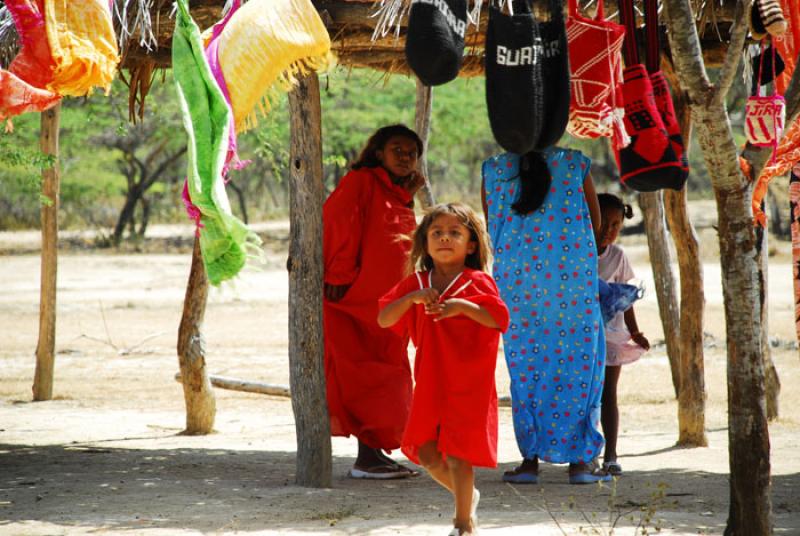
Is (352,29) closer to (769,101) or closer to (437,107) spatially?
(769,101)

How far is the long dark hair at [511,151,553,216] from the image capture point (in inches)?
209

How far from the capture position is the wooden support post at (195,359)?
7.52 metres

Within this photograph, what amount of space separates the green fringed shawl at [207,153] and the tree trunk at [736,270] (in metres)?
1.64

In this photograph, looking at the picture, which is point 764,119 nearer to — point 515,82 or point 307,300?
point 515,82

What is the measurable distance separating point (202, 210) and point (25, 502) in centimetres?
206

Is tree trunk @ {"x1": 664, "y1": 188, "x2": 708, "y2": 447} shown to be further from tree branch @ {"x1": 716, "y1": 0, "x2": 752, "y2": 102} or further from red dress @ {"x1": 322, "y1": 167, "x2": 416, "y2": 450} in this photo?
tree branch @ {"x1": 716, "y1": 0, "x2": 752, "y2": 102}

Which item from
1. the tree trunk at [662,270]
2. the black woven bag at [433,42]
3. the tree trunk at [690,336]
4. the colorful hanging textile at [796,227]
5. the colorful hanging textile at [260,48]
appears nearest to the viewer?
the black woven bag at [433,42]

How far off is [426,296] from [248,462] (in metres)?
2.72

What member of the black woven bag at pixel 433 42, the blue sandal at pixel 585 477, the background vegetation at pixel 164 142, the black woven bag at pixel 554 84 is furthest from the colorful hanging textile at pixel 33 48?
the background vegetation at pixel 164 142

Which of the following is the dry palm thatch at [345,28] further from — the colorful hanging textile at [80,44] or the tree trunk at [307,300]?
the colorful hanging textile at [80,44]

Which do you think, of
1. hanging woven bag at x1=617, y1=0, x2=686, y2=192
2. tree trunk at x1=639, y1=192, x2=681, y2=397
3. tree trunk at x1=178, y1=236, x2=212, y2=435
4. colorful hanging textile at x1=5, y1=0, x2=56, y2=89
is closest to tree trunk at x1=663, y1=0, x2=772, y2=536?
hanging woven bag at x1=617, y1=0, x2=686, y2=192

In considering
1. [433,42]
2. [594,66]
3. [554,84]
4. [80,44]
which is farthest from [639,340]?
[80,44]

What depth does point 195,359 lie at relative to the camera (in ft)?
24.8

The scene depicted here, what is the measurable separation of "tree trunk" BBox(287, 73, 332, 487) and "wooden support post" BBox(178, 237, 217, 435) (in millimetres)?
2260
